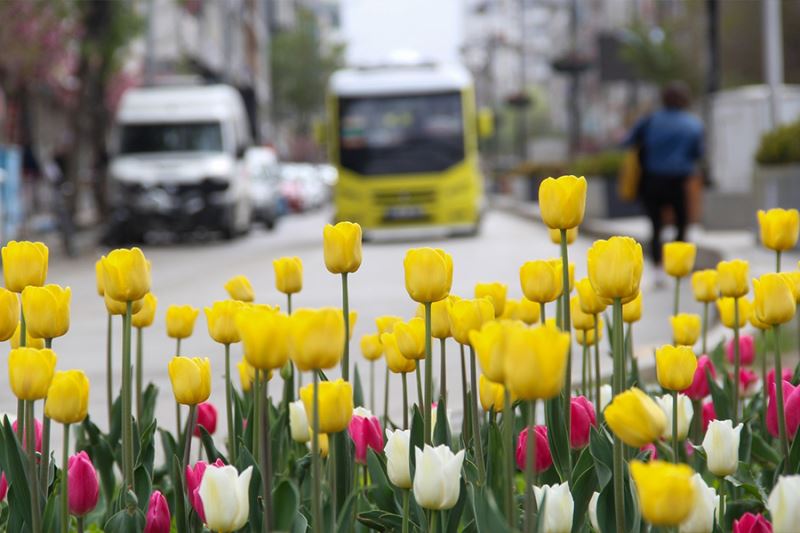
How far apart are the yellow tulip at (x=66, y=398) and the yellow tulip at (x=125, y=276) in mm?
234

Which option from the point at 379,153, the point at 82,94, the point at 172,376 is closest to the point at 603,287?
the point at 172,376

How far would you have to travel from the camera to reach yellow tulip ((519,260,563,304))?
2.71 metres

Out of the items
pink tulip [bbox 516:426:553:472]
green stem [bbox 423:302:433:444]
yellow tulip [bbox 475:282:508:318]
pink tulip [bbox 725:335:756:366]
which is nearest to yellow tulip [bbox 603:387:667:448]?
green stem [bbox 423:302:433:444]

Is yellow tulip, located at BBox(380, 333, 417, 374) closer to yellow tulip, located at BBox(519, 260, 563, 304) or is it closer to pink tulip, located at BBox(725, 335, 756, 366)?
yellow tulip, located at BBox(519, 260, 563, 304)

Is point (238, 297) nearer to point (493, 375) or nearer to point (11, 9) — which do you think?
point (493, 375)

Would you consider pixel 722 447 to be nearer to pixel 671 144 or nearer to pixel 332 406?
pixel 332 406

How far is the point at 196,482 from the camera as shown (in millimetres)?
2586

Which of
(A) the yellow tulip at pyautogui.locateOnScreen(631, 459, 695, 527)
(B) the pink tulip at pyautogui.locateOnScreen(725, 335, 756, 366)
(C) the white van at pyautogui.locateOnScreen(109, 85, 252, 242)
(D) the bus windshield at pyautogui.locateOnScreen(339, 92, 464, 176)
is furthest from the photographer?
(D) the bus windshield at pyautogui.locateOnScreen(339, 92, 464, 176)

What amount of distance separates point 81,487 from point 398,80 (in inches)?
953

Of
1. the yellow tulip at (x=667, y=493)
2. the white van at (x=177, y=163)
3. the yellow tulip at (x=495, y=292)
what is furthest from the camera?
the white van at (x=177, y=163)

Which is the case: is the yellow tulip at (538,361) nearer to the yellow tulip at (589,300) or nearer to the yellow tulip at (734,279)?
the yellow tulip at (589,300)

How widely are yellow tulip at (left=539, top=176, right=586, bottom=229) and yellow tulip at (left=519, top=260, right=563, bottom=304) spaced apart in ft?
0.79

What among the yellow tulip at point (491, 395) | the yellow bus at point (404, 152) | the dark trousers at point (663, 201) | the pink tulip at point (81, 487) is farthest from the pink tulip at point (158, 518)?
the yellow bus at point (404, 152)

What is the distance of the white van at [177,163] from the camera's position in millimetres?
25469
